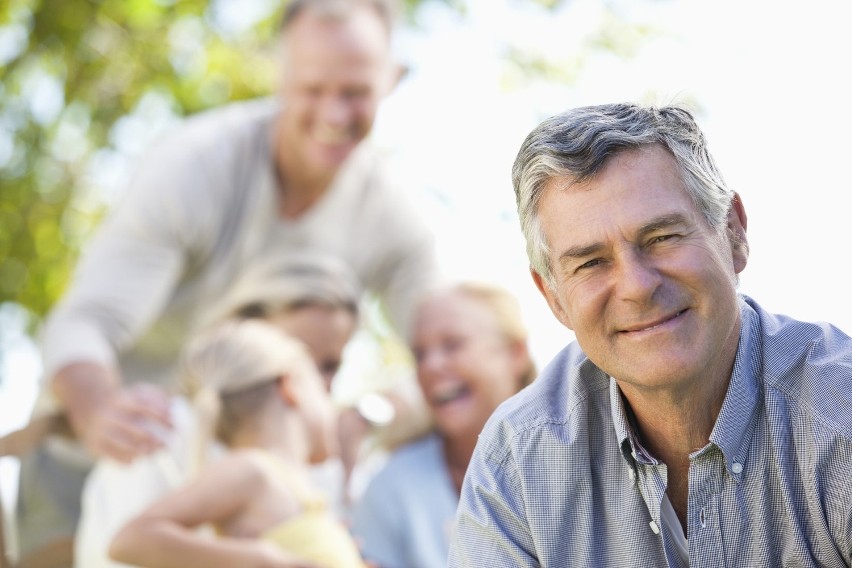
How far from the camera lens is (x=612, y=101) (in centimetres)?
190

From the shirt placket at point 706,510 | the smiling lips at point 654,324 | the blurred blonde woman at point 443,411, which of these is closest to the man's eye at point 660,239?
the smiling lips at point 654,324

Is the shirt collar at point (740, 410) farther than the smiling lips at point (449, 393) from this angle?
No

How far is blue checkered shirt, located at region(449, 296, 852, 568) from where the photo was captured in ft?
5.80

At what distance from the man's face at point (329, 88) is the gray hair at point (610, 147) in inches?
75.6

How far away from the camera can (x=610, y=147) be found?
1782mm

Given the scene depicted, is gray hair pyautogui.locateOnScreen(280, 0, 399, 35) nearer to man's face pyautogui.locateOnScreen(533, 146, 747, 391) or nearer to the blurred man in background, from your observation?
the blurred man in background

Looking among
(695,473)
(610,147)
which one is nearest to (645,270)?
(610,147)

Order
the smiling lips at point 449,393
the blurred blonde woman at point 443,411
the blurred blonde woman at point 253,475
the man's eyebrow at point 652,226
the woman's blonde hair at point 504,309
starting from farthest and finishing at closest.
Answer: the woman's blonde hair at point 504,309 < the smiling lips at point 449,393 < the blurred blonde woman at point 443,411 < the blurred blonde woman at point 253,475 < the man's eyebrow at point 652,226

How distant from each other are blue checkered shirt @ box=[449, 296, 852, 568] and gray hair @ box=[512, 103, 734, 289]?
0.25 metres

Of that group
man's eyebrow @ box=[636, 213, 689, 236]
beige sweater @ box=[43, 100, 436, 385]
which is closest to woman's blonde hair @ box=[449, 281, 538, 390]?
beige sweater @ box=[43, 100, 436, 385]

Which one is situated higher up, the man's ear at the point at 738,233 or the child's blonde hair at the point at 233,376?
the man's ear at the point at 738,233

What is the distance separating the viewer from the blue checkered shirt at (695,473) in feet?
5.80

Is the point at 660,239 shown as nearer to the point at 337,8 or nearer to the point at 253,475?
the point at 253,475

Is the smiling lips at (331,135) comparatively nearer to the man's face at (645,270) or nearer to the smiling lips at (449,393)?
the smiling lips at (449,393)
